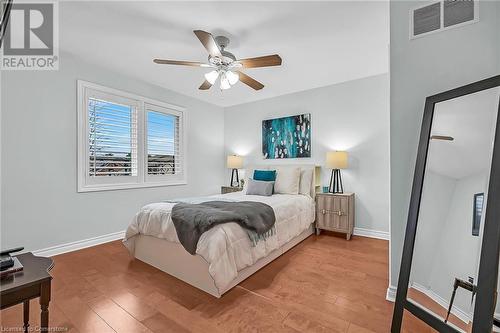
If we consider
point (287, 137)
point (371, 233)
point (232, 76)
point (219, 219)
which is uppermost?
point (232, 76)

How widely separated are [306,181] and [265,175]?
0.71 metres

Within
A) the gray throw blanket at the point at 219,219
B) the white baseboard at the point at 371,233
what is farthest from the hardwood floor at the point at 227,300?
the white baseboard at the point at 371,233

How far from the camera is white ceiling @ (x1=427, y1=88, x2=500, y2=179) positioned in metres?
1.29

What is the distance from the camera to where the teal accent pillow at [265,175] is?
392 centimetres

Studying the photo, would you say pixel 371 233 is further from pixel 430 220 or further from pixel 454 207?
pixel 454 207

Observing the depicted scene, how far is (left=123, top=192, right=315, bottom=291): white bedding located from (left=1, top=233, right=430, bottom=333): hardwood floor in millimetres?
239

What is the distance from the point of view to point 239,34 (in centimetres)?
246

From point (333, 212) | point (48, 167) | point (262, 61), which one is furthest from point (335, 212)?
point (48, 167)

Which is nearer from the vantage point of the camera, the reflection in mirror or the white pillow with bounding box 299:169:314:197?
the reflection in mirror

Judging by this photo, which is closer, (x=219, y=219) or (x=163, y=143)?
(x=219, y=219)

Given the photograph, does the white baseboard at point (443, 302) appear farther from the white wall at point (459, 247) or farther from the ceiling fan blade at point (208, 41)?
the ceiling fan blade at point (208, 41)

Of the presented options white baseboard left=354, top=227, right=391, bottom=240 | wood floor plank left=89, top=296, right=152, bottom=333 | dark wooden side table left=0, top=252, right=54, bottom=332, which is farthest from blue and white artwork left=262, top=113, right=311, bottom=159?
A: dark wooden side table left=0, top=252, right=54, bottom=332

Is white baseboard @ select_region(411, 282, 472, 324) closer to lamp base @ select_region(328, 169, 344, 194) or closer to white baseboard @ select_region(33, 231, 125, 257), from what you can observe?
lamp base @ select_region(328, 169, 344, 194)

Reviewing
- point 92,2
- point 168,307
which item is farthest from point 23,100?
point 168,307
